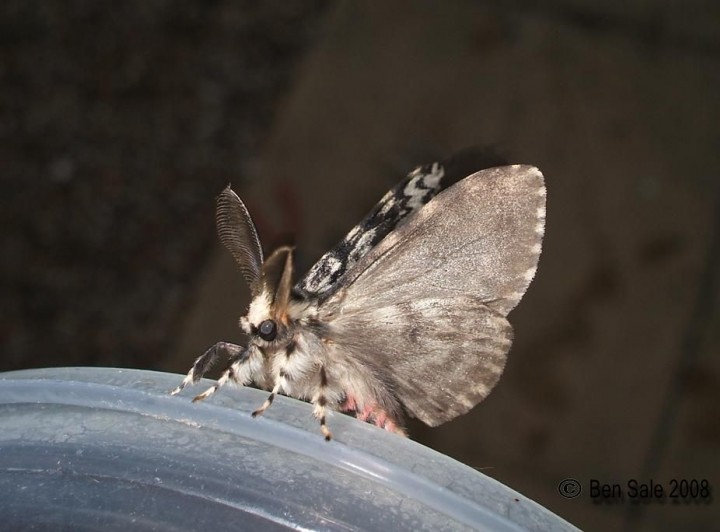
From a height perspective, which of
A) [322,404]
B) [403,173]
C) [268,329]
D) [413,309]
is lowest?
[322,404]

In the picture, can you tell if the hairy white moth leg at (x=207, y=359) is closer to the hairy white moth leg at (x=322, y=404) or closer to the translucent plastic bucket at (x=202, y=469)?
the translucent plastic bucket at (x=202, y=469)

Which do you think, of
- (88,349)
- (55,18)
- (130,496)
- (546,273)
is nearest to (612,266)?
(546,273)

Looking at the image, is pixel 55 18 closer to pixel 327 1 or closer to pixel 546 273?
pixel 327 1

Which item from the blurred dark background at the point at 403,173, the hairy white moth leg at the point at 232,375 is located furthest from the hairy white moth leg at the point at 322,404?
the blurred dark background at the point at 403,173

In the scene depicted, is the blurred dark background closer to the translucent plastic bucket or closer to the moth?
the moth

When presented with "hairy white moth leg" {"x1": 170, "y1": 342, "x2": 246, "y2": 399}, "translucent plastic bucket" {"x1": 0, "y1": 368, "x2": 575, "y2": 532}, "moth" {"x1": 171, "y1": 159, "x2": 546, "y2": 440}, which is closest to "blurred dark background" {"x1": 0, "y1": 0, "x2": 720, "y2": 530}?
"moth" {"x1": 171, "y1": 159, "x2": 546, "y2": 440}

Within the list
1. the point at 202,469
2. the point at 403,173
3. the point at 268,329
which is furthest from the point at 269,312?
the point at 403,173

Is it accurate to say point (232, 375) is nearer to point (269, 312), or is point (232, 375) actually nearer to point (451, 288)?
point (269, 312)
